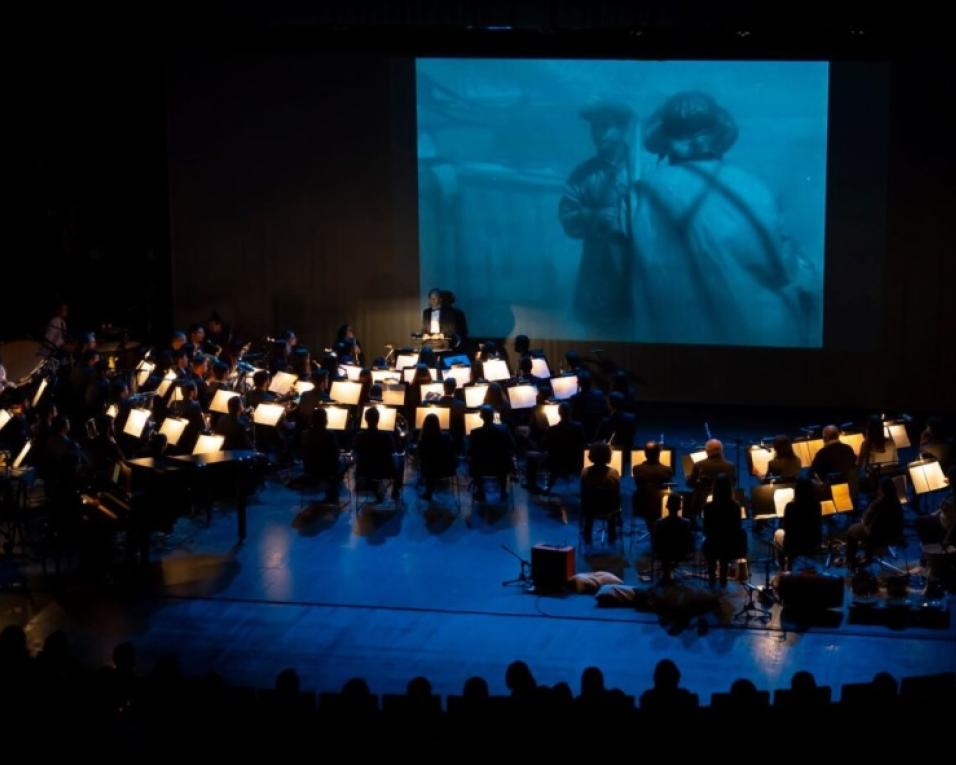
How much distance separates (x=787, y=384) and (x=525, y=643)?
10722mm

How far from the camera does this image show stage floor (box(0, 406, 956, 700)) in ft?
35.4

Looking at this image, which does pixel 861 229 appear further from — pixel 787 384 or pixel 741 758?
pixel 741 758


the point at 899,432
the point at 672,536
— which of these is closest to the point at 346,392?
the point at 672,536

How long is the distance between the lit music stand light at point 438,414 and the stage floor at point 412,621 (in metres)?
1.64

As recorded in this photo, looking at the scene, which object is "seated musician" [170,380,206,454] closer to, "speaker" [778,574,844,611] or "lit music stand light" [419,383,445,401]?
"lit music stand light" [419,383,445,401]

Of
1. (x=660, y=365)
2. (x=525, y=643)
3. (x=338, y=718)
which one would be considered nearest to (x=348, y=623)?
(x=525, y=643)

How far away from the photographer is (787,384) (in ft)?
68.4

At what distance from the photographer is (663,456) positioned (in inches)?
552

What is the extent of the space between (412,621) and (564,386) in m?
6.14

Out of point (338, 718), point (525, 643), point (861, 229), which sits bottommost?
point (525, 643)

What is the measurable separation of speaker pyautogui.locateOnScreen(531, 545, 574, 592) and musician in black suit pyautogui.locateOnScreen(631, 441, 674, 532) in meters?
1.11

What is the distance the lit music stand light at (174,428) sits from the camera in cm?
1494

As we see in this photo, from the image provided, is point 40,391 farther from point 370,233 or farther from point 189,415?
point 370,233

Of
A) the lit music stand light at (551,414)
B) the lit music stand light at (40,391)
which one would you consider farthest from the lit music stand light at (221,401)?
the lit music stand light at (551,414)
